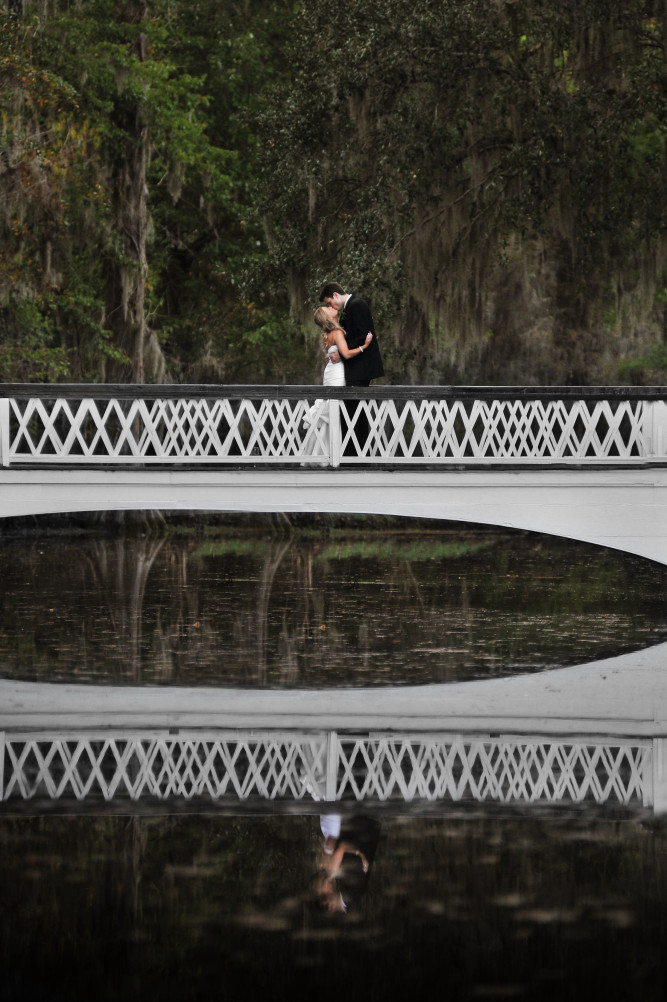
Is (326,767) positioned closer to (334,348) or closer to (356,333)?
(334,348)

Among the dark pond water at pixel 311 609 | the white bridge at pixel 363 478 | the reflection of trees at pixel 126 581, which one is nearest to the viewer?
the dark pond water at pixel 311 609

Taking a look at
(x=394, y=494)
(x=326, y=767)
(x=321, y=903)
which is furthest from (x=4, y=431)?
(x=321, y=903)

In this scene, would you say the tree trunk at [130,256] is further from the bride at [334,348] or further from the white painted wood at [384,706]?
the white painted wood at [384,706]

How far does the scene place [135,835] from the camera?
6789 millimetres

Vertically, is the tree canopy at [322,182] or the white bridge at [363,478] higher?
the tree canopy at [322,182]

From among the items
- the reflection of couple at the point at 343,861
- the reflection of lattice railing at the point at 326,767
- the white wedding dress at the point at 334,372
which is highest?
the white wedding dress at the point at 334,372

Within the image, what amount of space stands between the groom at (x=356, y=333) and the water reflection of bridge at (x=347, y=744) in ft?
17.8

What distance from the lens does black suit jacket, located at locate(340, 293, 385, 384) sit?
1585 centimetres

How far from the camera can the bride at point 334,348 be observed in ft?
51.5

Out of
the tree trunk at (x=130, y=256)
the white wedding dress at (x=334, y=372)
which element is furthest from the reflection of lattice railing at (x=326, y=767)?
the tree trunk at (x=130, y=256)

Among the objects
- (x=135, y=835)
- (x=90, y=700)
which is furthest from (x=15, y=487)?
(x=135, y=835)

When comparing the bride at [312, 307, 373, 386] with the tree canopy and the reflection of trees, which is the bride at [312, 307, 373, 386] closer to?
the reflection of trees

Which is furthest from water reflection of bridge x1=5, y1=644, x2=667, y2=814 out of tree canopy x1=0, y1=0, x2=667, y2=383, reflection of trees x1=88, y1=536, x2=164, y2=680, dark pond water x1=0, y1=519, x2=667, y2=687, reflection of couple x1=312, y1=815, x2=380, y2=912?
tree canopy x1=0, y1=0, x2=667, y2=383

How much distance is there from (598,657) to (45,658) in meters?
4.34
